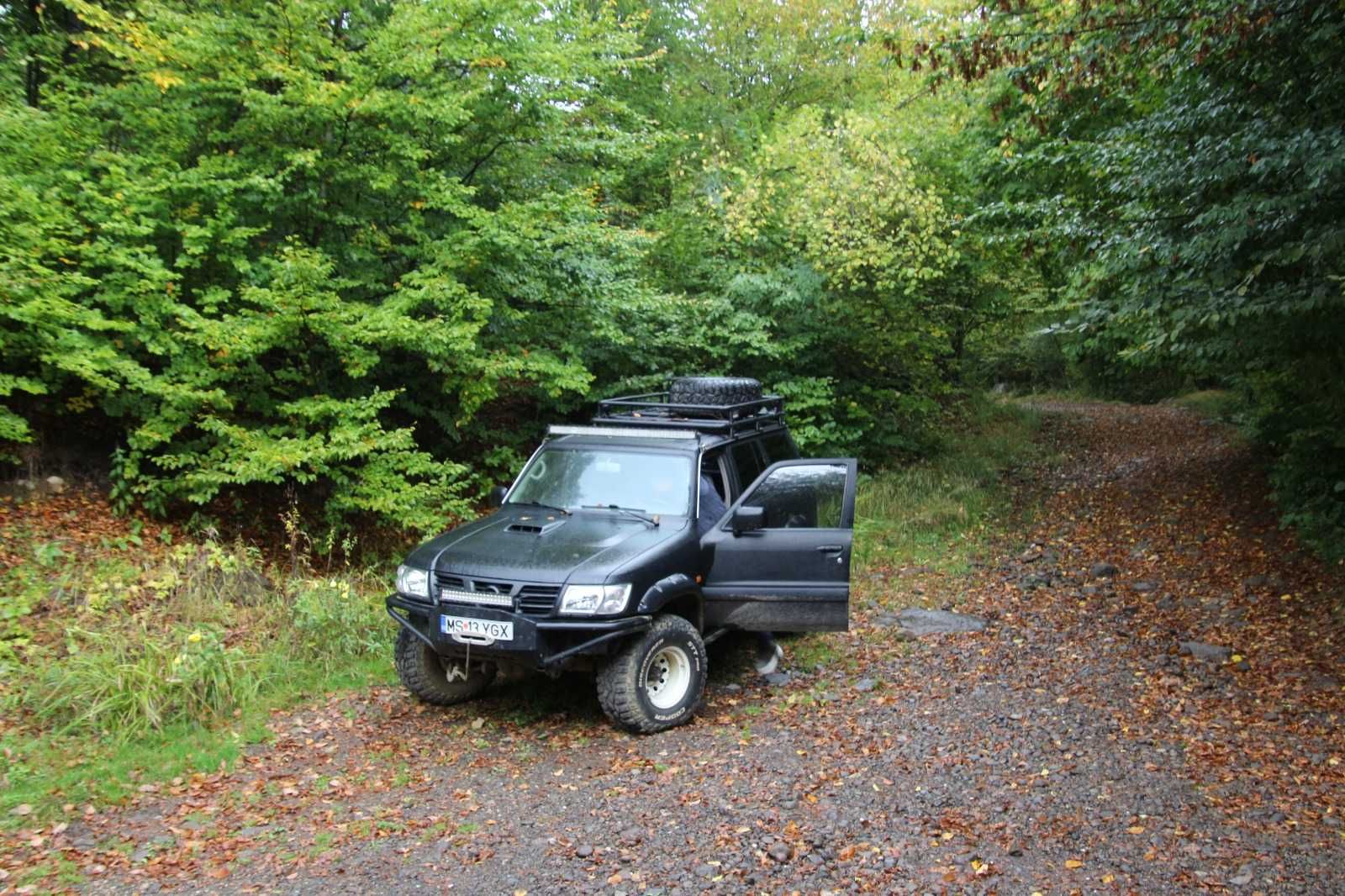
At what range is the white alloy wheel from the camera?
6141 millimetres

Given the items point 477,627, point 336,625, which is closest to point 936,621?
point 477,627

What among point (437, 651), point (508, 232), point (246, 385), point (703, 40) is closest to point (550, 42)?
point (508, 232)

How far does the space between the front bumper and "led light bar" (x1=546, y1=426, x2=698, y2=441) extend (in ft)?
5.53

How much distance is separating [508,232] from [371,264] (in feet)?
5.03

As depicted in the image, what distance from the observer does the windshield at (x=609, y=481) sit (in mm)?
6777

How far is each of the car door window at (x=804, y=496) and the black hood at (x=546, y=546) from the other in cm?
82

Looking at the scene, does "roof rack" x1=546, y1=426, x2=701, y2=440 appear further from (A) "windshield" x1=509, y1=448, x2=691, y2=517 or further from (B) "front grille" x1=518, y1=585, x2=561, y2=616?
(B) "front grille" x1=518, y1=585, x2=561, y2=616

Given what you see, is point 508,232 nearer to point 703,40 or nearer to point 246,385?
point 246,385

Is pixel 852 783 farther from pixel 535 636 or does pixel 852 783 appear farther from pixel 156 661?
pixel 156 661

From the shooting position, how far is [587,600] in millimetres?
5637

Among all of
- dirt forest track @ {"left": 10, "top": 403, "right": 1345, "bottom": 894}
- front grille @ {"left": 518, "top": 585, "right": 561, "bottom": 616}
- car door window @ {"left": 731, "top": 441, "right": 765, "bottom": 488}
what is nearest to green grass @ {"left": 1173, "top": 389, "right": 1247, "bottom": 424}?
dirt forest track @ {"left": 10, "top": 403, "right": 1345, "bottom": 894}

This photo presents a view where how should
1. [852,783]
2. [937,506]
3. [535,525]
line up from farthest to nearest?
[937,506] < [535,525] < [852,783]

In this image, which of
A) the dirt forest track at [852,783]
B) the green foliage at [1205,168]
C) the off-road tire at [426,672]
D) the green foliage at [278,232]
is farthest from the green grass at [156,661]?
the green foliage at [1205,168]

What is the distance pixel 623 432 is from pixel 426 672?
2.23 m
